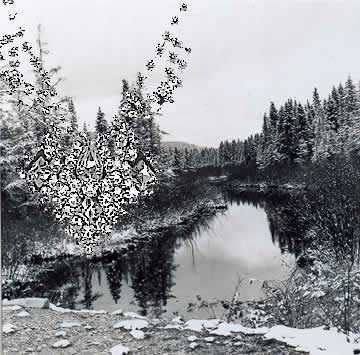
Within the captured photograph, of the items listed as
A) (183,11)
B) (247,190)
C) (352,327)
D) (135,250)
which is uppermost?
(183,11)

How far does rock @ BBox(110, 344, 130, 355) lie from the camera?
3.42 meters

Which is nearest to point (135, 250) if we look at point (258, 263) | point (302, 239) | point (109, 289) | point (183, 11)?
point (109, 289)

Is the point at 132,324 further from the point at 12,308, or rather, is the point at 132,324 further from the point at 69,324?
the point at 12,308

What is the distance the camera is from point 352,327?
13.3 ft

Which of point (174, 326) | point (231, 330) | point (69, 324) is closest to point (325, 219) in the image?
point (231, 330)

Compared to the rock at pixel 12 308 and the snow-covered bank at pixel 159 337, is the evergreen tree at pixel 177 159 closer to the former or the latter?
the snow-covered bank at pixel 159 337

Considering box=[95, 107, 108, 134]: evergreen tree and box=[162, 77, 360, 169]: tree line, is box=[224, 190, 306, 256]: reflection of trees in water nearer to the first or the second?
box=[162, 77, 360, 169]: tree line

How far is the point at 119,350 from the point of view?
11.3 ft

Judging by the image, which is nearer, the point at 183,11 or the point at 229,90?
the point at 183,11

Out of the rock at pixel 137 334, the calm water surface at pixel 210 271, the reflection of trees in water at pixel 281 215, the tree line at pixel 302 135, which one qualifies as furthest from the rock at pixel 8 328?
the reflection of trees in water at pixel 281 215

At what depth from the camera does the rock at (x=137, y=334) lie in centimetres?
364

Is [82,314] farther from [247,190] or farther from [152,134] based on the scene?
[247,190]

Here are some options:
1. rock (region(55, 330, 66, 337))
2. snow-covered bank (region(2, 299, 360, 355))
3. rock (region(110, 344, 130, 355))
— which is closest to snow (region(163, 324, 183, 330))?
snow-covered bank (region(2, 299, 360, 355))

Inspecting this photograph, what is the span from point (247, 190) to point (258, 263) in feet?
11.0
